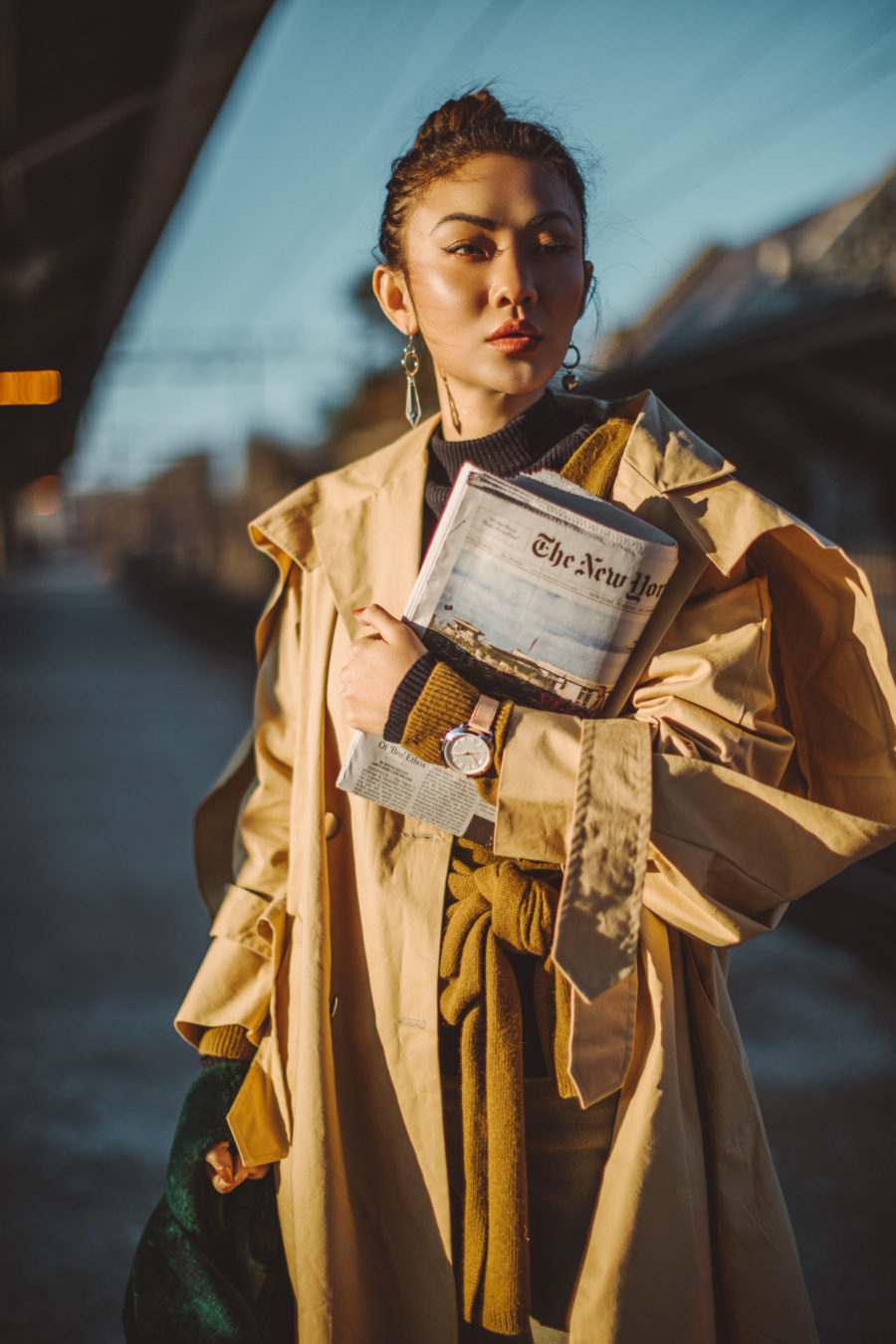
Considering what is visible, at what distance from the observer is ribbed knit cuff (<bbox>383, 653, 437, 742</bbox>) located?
1396mm

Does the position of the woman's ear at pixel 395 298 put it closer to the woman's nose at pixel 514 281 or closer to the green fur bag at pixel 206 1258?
the woman's nose at pixel 514 281

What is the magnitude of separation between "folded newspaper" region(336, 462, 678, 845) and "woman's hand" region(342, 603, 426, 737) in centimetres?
3

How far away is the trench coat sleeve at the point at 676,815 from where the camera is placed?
1285 millimetres

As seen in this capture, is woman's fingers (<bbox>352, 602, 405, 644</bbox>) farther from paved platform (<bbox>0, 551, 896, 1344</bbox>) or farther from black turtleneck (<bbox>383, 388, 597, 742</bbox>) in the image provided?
paved platform (<bbox>0, 551, 896, 1344</bbox>)

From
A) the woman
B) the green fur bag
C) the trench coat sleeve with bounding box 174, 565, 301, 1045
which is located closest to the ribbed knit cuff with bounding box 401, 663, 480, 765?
the woman

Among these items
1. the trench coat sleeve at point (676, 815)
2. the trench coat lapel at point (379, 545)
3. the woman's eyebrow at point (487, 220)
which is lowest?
the trench coat sleeve at point (676, 815)

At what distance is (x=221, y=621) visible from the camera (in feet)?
60.0

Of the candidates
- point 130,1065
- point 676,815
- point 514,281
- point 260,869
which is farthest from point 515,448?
point 130,1065

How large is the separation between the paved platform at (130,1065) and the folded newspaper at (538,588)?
37.8 inches

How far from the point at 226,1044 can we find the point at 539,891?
69 cm

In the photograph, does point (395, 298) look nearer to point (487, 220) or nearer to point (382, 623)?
point (487, 220)

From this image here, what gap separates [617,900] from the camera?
50.8 inches

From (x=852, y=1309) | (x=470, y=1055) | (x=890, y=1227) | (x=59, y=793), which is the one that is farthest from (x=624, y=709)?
(x=59, y=793)

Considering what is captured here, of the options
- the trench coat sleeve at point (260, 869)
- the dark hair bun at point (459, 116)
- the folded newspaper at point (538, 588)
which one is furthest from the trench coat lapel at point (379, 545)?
the dark hair bun at point (459, 116)
